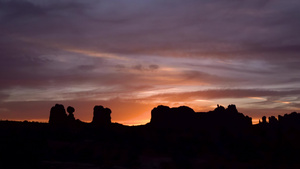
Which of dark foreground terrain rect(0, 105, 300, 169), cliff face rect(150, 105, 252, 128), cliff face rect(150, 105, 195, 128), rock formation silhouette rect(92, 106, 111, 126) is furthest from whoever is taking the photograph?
cliff face rect(150, 105, 195, 128)

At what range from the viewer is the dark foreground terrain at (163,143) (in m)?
48.4

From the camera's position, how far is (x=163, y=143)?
2881 inches

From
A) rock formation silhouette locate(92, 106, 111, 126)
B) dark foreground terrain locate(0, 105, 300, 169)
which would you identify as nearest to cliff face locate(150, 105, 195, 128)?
dark foreground terrain locate(0, 105, 300, 169)

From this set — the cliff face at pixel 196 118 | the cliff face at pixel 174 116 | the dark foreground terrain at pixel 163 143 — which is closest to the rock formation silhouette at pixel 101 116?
the dark foreground terrain at pixel 163 143

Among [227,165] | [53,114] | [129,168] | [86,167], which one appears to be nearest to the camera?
[86,167]

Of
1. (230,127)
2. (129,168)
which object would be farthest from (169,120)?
(129,168)

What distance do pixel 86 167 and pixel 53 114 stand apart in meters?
40.8

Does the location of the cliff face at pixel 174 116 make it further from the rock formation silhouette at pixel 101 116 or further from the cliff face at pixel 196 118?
the rock formation silhouette at pixel 101 116

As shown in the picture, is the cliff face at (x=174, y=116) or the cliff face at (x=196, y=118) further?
the cliff face at (x=174, y=116)

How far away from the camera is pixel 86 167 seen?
42531 millimetres

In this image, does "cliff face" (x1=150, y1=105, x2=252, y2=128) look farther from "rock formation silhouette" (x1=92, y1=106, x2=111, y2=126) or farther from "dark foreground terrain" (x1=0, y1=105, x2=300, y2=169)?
"rock formation silhouette" (x1=92, y1=106, x2=111, y2=126)

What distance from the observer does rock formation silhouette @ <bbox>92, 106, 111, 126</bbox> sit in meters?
85.6

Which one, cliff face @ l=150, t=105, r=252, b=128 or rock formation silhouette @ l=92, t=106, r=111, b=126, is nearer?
rock formation silhouette @ l=92, t=106, r=111, b=126

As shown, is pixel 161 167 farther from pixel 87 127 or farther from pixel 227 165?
pixel 87 127
